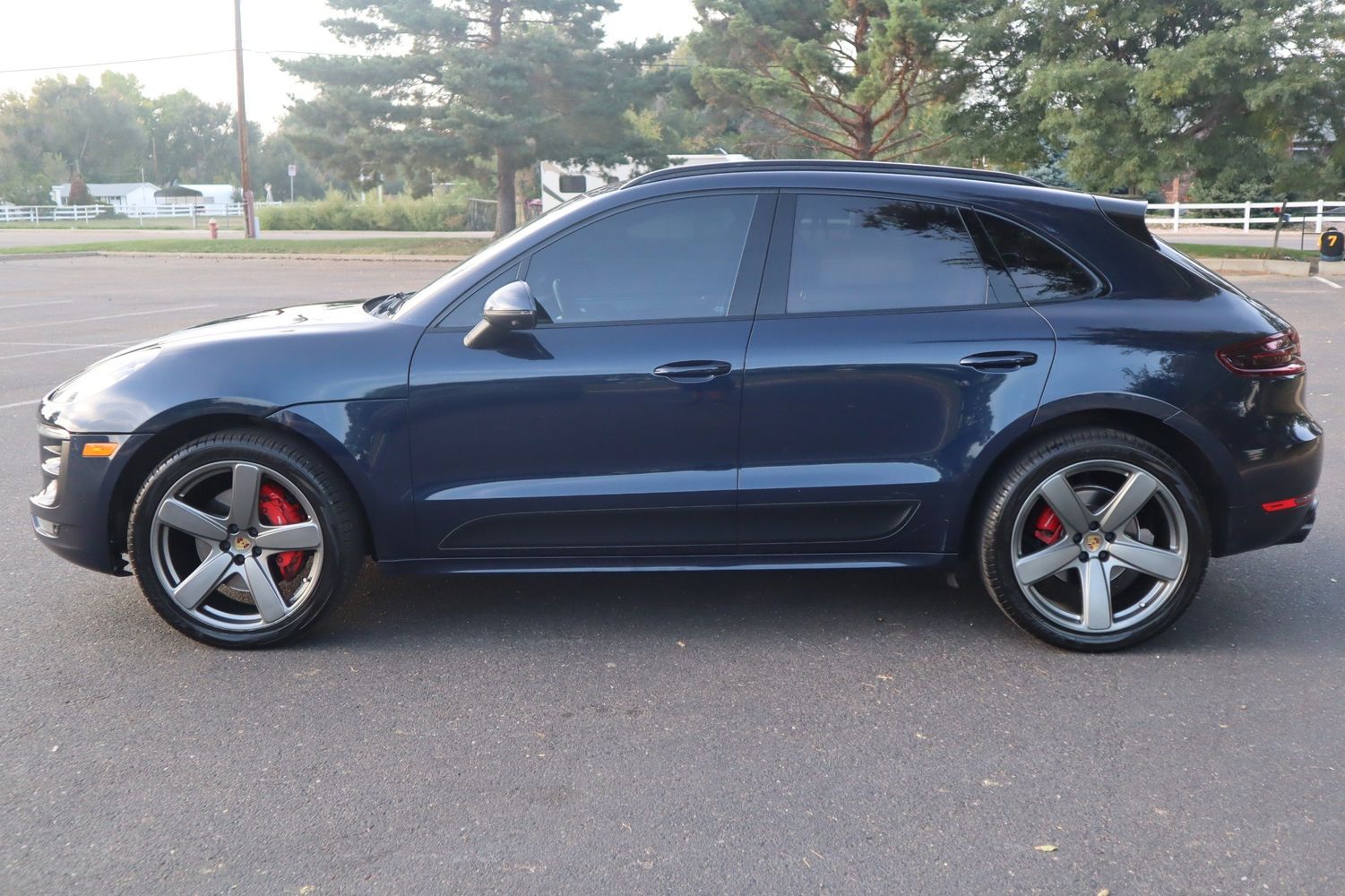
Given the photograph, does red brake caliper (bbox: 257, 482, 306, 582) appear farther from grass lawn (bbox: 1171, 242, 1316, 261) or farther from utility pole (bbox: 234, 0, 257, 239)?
utility pole (bbox: 234, 0, 257, 239)

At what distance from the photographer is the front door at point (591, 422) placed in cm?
410

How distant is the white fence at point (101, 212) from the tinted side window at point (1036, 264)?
67.5 m

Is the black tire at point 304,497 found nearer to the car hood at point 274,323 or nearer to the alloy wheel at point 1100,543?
the car hood at point 274,323

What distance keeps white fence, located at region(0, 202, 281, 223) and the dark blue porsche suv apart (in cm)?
6667

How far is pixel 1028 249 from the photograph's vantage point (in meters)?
4.29

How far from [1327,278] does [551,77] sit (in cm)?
1949

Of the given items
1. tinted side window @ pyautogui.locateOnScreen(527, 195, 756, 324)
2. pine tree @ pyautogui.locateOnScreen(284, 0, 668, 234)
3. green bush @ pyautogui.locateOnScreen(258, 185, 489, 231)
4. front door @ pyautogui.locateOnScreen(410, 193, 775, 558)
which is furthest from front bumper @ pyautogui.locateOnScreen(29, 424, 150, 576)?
green bush @ pyautogui.locateOnScreen(258, 185, 489, 231)

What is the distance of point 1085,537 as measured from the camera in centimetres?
418

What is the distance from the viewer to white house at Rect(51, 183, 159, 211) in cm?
8444

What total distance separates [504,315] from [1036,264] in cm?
188

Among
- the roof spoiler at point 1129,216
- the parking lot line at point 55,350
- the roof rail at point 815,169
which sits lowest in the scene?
the parking lot line at point 55,350

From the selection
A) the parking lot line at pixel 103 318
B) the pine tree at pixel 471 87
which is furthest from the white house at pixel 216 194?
the parking lot line at pixel 103 318

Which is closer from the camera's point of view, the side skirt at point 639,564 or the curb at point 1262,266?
the side skirt at point 639,564

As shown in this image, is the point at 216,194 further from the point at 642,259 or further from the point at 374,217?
the point at 642,259
